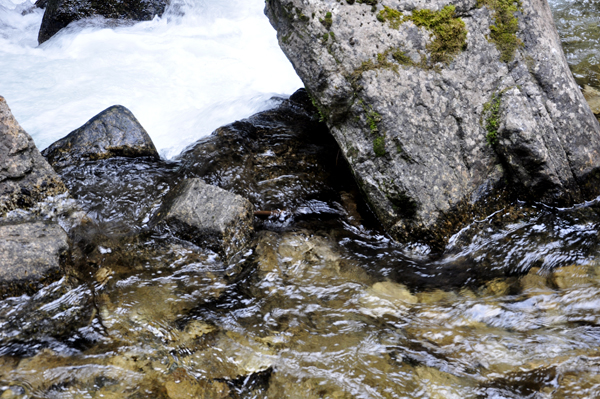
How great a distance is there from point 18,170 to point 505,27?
5.70 meters

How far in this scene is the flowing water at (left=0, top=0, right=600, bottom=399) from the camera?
2.95 metres

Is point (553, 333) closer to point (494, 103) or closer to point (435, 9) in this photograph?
point (494, 103)

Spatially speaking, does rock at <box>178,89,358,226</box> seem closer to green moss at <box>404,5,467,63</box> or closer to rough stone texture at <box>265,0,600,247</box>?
rough stone texture at <box>265,0,600,247</box>

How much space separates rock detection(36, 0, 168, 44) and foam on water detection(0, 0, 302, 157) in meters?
0.29

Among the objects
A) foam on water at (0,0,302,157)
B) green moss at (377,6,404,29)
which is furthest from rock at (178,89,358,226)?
green moss at (377,6,404,29)

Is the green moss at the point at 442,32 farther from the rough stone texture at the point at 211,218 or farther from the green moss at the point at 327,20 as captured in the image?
the rough stone texture at the point at 211,218

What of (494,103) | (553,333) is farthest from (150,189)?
(553,333)

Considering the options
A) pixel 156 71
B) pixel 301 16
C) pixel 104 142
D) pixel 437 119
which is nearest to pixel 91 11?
pixel 156 71

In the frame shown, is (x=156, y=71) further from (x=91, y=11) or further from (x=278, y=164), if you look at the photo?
(x=278, y=164)

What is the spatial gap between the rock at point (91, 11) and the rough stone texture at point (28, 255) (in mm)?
8479

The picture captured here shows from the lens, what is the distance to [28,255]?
11.6ft

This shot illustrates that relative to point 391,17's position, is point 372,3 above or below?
above

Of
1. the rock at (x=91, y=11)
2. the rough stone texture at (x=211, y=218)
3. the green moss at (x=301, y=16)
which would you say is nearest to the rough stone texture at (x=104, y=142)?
the rough stone texture at (x=211, y=218)

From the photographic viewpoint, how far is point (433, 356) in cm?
314
